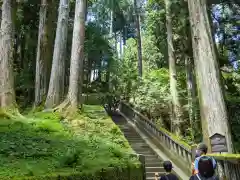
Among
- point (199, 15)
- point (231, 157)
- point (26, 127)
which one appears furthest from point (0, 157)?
point (199, 15)

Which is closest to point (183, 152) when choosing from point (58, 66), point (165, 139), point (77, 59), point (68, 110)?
point (165, 139)

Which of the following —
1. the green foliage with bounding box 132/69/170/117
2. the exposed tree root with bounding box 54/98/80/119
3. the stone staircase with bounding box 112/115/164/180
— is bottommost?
the stone staircase with bounding box 112/115/164/180

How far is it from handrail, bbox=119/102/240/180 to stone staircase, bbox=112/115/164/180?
0.61 metres

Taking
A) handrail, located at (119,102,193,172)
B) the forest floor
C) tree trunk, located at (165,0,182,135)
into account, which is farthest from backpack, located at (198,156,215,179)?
tree trunk, located at (165,0,182,135)

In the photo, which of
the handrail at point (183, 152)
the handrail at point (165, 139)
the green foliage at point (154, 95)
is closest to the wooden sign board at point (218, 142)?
the handrail at point (183, 152)

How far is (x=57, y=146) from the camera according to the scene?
828 cm

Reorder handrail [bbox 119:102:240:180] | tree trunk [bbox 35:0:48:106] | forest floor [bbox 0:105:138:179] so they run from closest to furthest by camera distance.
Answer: handrail [bbox 119:102:240:180], forest floor [bbox 0:105:138:179], tree trunk [bbox 35:0:48:106]

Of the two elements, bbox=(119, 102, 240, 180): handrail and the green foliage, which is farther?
the green foliage

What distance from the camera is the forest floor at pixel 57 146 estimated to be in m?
5.98

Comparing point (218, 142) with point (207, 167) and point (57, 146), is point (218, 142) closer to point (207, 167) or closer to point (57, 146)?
point (57, 146)

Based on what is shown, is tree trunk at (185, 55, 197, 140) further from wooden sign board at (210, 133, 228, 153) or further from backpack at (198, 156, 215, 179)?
backpack at (198, 156, 215, 179)

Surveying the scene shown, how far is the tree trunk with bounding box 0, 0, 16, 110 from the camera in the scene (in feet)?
37.2

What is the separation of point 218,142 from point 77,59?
22.6ft

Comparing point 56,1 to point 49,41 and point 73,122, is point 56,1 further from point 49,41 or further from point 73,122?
point 73,122
